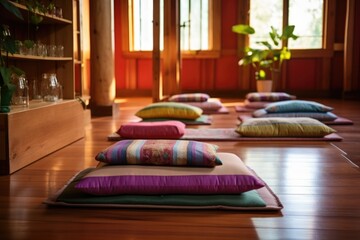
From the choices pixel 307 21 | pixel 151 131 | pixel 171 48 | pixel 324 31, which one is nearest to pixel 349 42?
pixel 324 31

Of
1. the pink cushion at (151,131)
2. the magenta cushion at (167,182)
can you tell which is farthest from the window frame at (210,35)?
the magenta cushion at (167,182)

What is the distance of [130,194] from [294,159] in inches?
49.2

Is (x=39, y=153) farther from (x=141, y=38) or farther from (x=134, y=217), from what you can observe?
(x=141, y=38)

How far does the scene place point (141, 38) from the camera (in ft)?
26.2

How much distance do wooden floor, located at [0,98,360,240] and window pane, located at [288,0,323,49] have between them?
499 centimetres

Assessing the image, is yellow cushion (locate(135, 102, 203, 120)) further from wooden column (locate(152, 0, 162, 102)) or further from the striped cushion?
the striped cushion

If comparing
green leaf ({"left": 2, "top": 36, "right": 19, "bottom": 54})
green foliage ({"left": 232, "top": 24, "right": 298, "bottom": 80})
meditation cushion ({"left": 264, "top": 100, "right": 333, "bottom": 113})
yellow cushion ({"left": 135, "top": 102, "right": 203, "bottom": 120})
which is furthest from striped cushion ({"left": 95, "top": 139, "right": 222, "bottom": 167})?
green foliage ({"left": 232, "top": 24, "right": 298, "bottom": 80})

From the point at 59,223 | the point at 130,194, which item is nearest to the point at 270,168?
the point at 130,194

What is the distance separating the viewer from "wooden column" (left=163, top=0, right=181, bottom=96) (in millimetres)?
6613

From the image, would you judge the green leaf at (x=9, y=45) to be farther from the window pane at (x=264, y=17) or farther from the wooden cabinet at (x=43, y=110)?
the window pane at (x=264, y=17)

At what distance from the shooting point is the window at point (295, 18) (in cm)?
755

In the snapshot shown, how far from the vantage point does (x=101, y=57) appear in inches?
202

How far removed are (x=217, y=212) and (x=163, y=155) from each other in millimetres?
385

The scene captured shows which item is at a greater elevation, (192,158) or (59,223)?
Result: (192,158)
